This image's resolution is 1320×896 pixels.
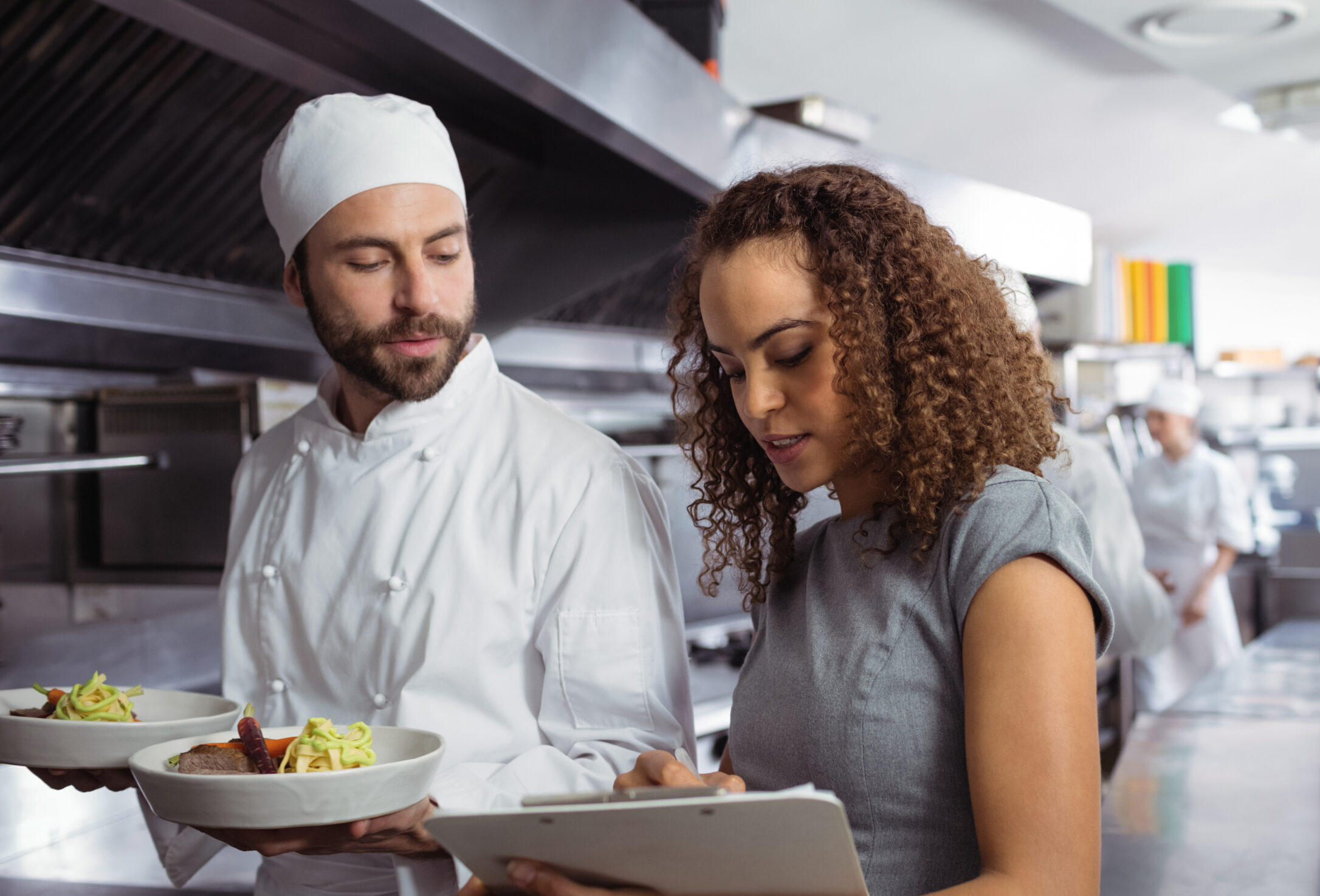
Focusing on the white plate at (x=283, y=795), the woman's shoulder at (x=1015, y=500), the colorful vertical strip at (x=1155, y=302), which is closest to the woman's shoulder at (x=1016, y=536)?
the woman's shoulder at (x=1015, y=500)

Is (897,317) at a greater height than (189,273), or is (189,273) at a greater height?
(189,273)

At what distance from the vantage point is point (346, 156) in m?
1.29

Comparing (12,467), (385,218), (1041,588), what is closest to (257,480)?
(12,467)

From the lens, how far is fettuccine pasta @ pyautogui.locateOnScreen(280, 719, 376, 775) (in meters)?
0.95

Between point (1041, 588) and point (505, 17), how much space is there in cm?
100

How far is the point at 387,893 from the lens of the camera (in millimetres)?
1243

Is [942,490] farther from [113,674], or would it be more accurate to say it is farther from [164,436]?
[113,674]

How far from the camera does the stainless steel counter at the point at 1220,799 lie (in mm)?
1484

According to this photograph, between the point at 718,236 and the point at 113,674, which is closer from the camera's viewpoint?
the point at 718,236

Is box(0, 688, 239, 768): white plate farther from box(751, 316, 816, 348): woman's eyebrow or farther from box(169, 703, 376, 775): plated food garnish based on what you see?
box(751, 316, 816, 348): woman's eyebrow

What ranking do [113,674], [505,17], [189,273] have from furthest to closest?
[113,674]
[189,273]
[505,17]

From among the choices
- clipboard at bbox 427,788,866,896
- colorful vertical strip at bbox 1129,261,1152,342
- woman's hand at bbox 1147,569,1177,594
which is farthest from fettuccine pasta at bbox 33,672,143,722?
Result: colorful vertical strip at bbox 1129,261,1152,342

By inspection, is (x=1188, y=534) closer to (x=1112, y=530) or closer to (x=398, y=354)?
(x=1112, y=530)

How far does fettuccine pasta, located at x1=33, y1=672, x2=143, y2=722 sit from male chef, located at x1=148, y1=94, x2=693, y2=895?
175 mm
